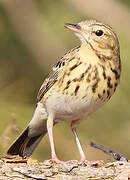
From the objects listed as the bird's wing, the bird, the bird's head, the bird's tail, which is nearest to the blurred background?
the bird's tail

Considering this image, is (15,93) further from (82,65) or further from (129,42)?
(82,65)

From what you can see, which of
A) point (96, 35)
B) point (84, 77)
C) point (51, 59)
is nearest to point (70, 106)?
point (84, 77)

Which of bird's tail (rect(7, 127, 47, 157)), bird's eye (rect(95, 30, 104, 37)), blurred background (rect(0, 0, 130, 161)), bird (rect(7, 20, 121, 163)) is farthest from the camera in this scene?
blurred background (rect(0, 0, 130, 161))

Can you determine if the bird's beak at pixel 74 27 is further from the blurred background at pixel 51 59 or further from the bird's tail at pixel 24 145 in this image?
the blurred background at pixel 51 59

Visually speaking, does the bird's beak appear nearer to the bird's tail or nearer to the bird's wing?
the bird's wing

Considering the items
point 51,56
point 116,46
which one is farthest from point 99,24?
point 51,56

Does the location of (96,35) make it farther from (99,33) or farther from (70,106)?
(70,106)
